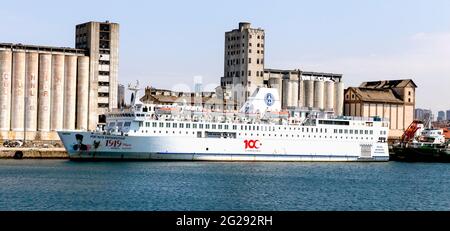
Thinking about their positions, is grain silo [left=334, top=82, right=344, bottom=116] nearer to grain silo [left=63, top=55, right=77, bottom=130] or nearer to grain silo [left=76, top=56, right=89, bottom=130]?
grain silo [left=76, top=56, right=89, bottom=130]

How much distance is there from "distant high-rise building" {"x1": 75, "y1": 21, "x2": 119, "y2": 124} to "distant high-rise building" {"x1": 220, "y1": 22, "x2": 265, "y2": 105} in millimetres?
23934

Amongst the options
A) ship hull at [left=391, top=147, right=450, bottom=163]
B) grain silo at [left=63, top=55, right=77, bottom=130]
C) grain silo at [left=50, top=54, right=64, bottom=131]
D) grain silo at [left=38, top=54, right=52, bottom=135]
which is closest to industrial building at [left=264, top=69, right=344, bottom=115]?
ship hull at [left=391, top=147, right=450, bottom=163]

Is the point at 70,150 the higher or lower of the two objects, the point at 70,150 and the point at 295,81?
the lower

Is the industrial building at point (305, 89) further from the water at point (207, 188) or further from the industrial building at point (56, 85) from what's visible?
the water at point (207, 188)

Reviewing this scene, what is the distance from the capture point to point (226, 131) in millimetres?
80938

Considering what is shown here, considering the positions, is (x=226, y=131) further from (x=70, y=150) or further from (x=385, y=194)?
(x=385, y=194)

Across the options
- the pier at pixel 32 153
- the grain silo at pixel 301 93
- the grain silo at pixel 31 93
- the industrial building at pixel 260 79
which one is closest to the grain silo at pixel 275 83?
the industrial building at pixel 260 79

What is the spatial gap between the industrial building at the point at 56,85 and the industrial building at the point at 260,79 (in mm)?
23379

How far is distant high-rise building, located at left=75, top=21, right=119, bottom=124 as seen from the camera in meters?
105

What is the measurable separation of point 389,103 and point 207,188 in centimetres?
9280

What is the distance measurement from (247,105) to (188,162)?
1588 cm

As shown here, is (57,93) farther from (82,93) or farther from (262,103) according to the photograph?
(262,103)

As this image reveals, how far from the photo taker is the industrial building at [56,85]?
320 feet
